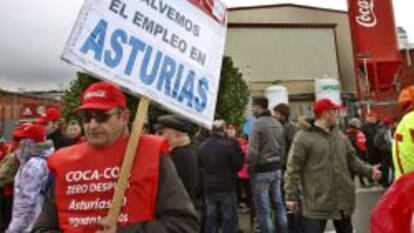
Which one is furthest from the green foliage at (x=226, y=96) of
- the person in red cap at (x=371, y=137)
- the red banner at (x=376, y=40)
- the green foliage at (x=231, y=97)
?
the person in red cap at (x=371, y=137)

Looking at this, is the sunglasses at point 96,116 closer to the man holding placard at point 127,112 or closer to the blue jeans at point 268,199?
the man holding placard at point 127,112

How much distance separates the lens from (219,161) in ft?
29.5

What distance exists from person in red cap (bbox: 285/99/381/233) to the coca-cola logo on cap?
24.8 meters

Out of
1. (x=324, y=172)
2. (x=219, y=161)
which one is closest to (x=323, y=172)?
(x=324, y=172)

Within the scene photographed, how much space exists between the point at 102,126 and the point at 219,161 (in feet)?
19.1

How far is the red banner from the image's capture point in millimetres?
28031

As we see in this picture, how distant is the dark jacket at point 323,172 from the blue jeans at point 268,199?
1.84 meters

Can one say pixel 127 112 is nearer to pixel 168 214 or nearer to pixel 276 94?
pixel 168 214

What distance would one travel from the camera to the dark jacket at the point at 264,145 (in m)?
8.84

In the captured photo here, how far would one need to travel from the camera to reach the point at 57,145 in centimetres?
956

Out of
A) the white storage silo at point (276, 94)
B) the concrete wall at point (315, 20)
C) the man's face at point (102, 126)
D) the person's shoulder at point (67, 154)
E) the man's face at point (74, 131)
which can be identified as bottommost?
the person's shoulder at point (67, 154)

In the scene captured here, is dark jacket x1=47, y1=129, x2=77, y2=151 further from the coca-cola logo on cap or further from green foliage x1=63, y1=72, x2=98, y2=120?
the coca-cola logo on cap

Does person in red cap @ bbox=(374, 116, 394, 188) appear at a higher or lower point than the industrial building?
lower

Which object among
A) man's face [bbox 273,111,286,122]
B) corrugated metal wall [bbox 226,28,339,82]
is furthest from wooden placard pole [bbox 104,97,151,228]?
corrugated metal wall [bbox 226,28,339,82]
